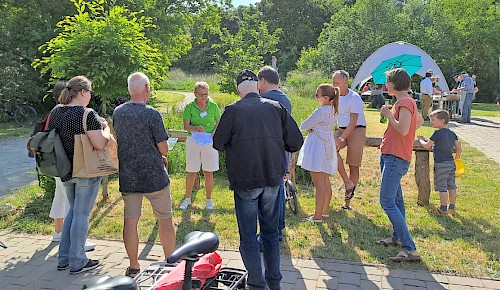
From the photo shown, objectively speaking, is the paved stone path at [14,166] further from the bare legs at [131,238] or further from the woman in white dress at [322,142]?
the woman in white dress at [322,142]

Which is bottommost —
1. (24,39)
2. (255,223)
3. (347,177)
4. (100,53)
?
(347,177)

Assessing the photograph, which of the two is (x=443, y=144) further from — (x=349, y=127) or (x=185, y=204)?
(x=185, y=204)

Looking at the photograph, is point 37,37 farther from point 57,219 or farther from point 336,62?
point 336,62

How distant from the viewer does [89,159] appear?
4016mm

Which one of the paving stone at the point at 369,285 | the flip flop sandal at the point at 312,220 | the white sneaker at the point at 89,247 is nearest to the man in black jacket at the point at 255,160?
the paving stone at the point at 369,285

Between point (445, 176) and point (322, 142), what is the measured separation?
70.1 inches

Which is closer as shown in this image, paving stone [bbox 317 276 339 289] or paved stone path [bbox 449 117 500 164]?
paving stone [bbox 317 276 339 289]

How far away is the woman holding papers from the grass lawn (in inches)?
18.2

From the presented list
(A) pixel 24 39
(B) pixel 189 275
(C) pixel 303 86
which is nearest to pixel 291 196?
(B) pixel 189 275

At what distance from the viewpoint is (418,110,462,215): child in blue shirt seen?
572 cm

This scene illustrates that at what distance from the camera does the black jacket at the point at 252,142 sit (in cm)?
342

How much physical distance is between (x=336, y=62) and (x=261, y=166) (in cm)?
2943

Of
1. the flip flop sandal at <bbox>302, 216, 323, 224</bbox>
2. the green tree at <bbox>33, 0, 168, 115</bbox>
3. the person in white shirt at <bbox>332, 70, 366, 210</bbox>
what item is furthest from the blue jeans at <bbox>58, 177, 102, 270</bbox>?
the person in white shirt at <bbox>332, 70, 366, 210</bbox>

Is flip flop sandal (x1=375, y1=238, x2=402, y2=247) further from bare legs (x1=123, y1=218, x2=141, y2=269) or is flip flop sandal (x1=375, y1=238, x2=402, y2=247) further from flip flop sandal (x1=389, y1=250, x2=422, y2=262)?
bare legs (x1=123, y1=218, x2=141, y2=269)
